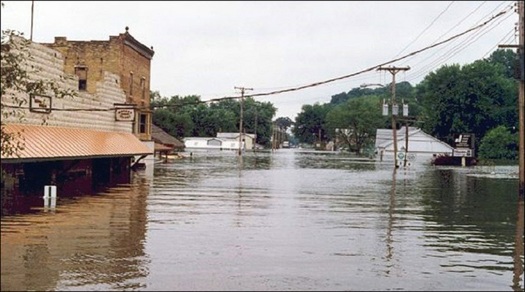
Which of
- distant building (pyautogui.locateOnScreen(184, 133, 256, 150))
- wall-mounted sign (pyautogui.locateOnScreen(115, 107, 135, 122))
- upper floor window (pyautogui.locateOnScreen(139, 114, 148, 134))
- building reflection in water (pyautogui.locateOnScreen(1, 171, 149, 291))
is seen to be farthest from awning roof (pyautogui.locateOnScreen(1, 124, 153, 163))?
distant building (pyautogui.locateOnScreen(184, 133, 256, 150))

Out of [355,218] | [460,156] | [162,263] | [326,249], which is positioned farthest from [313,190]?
[460,156]

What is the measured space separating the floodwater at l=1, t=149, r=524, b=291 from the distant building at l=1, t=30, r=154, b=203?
10.2ft

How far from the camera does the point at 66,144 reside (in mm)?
29578

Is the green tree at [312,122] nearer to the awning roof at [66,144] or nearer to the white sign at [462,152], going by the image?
the white sign at [462,152]

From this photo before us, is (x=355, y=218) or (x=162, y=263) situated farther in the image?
(x=355, y=218)

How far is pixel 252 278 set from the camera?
11.8 m

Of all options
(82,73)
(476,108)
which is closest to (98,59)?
(82,73)

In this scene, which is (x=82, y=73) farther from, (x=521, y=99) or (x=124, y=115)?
(x=521, y=99)

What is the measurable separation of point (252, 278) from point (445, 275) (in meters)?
3.57

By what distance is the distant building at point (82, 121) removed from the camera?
27.8m

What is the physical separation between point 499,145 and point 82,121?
72268mm

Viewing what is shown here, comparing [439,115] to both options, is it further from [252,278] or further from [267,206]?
[252,278]

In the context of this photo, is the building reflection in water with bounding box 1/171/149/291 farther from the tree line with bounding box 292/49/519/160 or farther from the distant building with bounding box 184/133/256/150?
the distant building with bounding box 184/133/256/150

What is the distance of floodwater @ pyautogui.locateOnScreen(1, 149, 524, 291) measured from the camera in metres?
11.6
